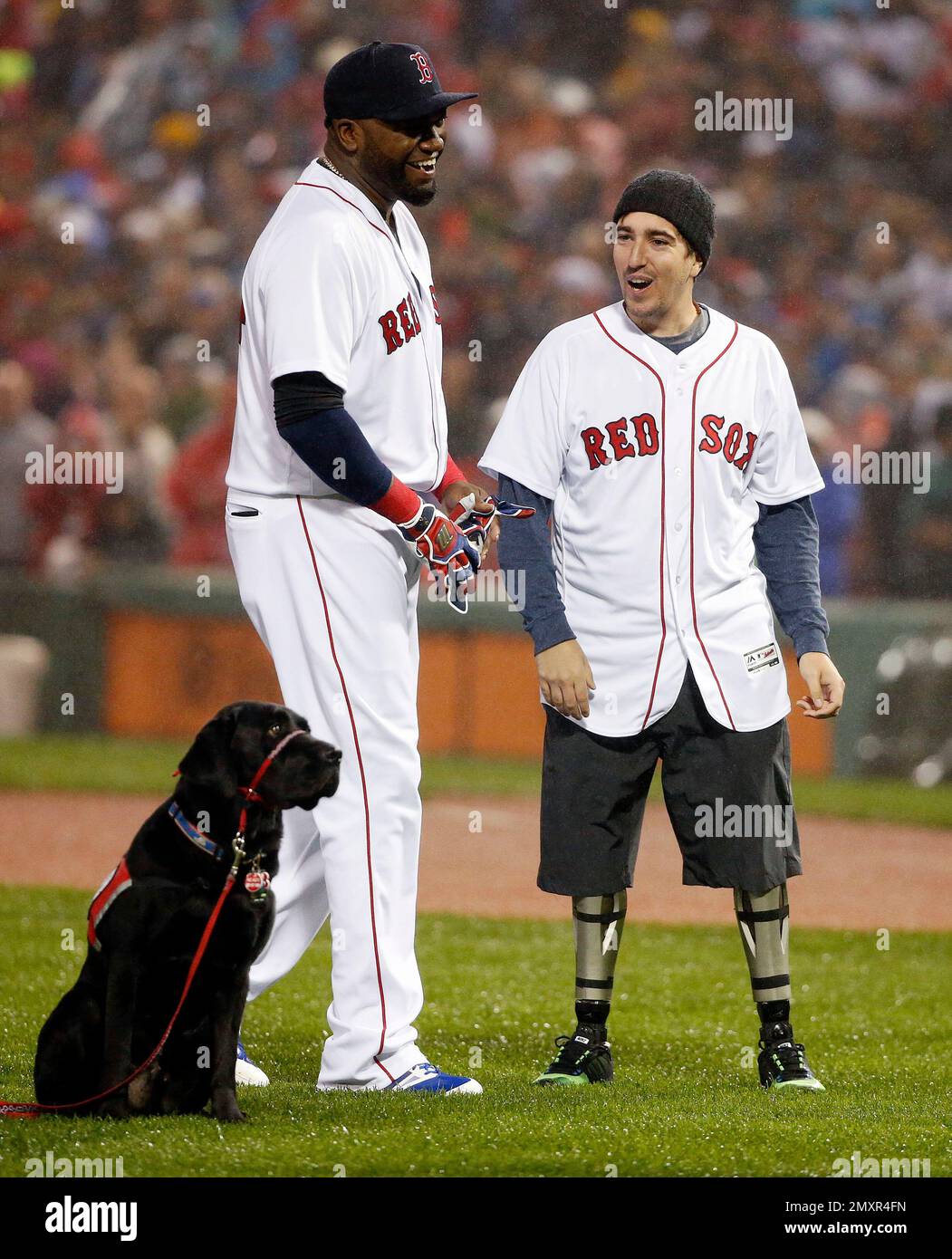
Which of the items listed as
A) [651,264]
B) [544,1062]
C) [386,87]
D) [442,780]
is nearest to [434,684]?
[442,780]

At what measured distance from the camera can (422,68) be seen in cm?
345

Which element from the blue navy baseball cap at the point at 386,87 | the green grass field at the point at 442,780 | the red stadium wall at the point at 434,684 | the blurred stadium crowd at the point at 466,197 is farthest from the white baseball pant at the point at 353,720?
the blurred stadium crowd at the point at 466,197

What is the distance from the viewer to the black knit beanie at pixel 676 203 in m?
3.60

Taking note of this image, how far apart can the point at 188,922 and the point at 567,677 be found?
96 cm

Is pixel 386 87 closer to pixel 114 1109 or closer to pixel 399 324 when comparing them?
pixel 399 324

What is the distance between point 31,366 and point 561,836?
9.25 metres

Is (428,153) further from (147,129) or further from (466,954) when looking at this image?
(147,129)

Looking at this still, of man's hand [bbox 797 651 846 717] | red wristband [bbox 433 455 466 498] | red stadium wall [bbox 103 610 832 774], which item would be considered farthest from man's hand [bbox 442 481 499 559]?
red stadium wall [bbox 103 610 832 774]

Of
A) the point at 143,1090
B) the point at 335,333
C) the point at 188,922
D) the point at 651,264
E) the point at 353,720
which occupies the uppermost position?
the point at 651,264

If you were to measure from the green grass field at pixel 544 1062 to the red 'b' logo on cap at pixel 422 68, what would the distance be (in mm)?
2046

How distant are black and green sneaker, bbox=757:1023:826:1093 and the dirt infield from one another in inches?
121

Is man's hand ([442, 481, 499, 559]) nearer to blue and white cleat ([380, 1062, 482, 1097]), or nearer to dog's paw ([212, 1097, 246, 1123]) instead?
blue and white cleat ([380, 1062, 482, 1097])

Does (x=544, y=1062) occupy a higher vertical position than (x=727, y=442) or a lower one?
lower

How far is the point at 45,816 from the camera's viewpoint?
8.80 metres
